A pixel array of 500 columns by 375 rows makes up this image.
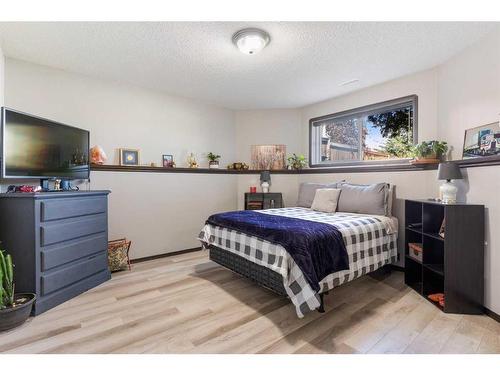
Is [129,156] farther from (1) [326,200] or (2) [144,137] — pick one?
(1) [326,200]

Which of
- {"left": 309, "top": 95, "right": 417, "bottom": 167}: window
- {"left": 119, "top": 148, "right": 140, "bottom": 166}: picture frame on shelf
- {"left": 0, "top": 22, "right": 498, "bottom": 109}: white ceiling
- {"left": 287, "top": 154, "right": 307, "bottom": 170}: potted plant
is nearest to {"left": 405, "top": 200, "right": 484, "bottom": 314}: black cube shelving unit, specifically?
{"left": 309, "top": 95, "right": 417, "bottom": 167}: window

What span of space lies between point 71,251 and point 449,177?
3.54 meters

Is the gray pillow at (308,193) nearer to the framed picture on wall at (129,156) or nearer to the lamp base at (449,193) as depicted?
the lamp base at (449,193)

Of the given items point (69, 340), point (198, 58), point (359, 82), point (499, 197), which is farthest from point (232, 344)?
point (359, 82)

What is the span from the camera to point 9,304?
1.84 meters

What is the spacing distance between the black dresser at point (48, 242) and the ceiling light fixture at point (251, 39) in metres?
2.07

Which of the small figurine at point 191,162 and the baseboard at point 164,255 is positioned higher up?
the small figurine at point 191,162

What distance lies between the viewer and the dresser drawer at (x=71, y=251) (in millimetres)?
2076

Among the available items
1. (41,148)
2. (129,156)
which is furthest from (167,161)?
(41,148)

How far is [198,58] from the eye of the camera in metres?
2.56

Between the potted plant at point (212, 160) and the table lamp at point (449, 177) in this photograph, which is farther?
the potted plant at point (212, 160)

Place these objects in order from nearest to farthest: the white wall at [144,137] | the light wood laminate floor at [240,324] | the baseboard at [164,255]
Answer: the light wood laminate floor at [240,324] < the white wall at [144,137] < the baseboard at [164,255]

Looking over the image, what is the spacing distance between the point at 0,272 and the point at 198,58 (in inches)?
98.2

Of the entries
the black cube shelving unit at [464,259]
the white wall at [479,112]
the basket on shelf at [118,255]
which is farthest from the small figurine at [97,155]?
the white wall at [479,112]
